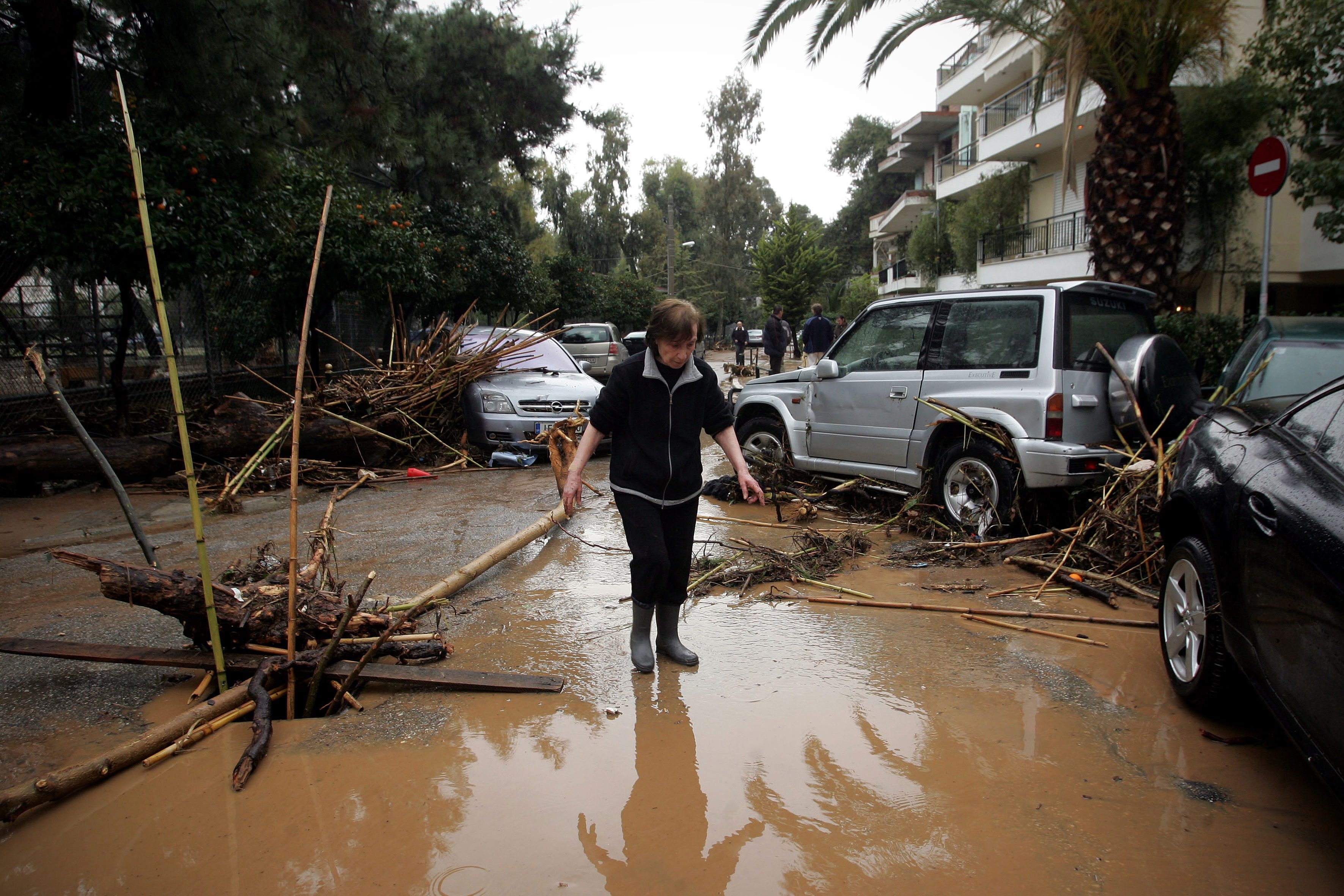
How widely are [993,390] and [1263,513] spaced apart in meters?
3.34

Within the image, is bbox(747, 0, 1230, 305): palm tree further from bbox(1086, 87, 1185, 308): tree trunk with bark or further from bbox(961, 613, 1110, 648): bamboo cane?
bbox(961, 613, 1110, 648): bamboo cane

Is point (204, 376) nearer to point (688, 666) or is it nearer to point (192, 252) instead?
point (192, 252)

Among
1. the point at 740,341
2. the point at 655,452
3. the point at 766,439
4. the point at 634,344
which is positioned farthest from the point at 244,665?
Answer: the point at 740,341

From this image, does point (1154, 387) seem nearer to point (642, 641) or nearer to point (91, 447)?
point (642, 641)

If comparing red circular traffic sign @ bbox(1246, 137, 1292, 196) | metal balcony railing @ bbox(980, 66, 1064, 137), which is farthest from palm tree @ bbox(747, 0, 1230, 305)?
metal balcony railing @ bbox(980, 66, 1064, 137)

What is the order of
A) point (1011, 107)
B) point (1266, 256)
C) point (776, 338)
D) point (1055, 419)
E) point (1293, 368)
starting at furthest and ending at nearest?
point (1011, 107) → point (776, 338) → point (1266, 256) → point (1293, 368) → point (1055, 419)

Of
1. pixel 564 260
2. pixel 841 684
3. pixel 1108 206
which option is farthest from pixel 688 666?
pixel 564 260

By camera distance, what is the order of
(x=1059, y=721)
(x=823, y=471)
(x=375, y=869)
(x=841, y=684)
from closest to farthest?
(x=375, y=869) → (x=1059, y=721) → (x=841, y=684) → (x=823, y=471)

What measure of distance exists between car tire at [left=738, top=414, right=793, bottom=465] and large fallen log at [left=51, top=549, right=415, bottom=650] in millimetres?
4856

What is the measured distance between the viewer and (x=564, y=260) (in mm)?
34312

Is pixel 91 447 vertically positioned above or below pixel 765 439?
above

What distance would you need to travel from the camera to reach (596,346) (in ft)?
A: 76.6

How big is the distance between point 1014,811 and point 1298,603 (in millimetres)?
1071

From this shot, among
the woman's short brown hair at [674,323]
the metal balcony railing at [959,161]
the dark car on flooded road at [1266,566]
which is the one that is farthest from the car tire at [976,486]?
the metal balcony railing at [959,161]
